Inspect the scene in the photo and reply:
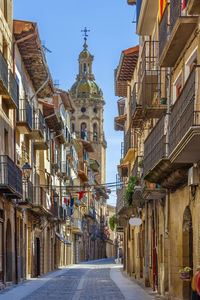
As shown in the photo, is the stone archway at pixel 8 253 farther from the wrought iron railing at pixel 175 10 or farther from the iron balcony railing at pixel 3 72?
the wrought iron railing at pixel 175 10

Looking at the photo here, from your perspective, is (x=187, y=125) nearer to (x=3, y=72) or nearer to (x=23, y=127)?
(x=3, y=72)

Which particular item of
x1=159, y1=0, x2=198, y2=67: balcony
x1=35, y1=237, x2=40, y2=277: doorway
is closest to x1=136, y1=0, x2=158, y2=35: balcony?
x1=159, y1=0, x2=198, y2=67: balcony

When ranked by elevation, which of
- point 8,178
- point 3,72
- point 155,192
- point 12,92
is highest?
point 3,72

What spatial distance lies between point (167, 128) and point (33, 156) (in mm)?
19406

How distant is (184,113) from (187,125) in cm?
35

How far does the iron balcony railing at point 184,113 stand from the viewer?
12478mm

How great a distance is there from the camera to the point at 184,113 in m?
13.4

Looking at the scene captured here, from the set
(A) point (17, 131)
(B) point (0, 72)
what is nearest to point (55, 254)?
(A) point (17, 131)

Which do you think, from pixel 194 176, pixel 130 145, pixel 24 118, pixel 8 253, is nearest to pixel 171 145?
pixel 194 176

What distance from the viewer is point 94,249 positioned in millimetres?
98875

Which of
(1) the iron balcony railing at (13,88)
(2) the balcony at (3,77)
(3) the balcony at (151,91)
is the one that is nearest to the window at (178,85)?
(3) the balcony at (151,91)

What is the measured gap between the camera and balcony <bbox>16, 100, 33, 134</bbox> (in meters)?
27.7

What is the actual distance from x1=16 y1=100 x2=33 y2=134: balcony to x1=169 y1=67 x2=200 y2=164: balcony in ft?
44.0

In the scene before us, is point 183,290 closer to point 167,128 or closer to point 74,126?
point 167,128
